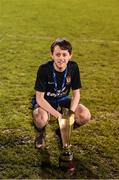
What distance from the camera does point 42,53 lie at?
10.0 m

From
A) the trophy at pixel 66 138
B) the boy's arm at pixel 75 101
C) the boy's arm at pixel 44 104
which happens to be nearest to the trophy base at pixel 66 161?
the trophy at pixel 66 138

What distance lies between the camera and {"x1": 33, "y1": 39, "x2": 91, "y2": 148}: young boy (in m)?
4.96

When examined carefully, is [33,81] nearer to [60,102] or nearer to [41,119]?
[60,102]

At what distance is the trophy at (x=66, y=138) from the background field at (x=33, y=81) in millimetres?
101

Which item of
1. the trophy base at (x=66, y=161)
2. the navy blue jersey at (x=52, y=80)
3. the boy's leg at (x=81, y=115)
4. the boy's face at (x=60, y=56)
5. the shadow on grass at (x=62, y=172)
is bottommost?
the shadow on grass at (x=62, y=172)

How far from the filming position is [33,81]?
7.97m

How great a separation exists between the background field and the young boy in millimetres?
369

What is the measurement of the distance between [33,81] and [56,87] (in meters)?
2.69

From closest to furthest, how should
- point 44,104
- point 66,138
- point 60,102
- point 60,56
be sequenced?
point 66,138 < point 60,56 < point 44,104 < point 60,102

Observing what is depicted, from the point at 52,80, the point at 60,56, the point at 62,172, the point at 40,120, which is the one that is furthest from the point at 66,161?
the point at 60,56

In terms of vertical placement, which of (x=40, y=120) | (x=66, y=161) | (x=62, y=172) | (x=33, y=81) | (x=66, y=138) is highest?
(x=33, y=81)

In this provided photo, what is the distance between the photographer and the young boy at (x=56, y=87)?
16.3 feet

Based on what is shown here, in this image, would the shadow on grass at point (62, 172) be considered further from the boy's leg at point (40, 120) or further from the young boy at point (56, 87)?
the young boy at point (56, 87)

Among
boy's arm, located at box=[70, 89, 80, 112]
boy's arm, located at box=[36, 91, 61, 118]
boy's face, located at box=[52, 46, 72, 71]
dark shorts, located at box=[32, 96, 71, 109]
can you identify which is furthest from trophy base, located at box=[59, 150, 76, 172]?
boy's face, located at box=[52, 46, 72, 71]
